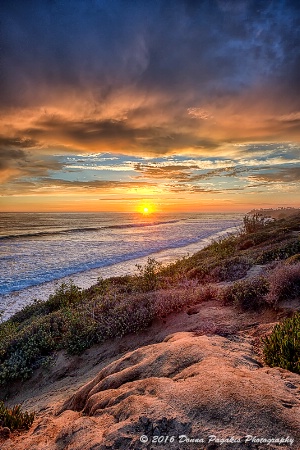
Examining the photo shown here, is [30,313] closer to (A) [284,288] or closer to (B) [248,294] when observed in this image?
(B) [248,294]

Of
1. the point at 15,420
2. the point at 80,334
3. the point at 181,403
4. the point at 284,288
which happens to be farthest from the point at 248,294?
the point at 15,420

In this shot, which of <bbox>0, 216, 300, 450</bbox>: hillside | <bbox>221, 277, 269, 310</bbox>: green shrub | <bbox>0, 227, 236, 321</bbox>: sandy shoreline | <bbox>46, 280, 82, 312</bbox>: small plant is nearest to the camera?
<bbox>0, 216, 300, 450</bbox>: hillside

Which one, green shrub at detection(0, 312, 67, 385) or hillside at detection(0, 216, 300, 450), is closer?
hillside at detection(0, 216, 300, 450)

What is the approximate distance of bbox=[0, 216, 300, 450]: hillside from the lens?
123 inches

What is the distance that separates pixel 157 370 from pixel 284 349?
2107 mm

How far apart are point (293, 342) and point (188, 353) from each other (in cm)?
172

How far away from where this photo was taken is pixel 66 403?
529 cm

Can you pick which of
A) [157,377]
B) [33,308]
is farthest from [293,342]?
[33,308]

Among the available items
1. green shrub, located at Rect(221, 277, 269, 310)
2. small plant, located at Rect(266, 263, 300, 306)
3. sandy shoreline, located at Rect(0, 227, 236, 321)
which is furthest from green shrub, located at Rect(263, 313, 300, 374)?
sandy shoreline, located at Rect(0, 227, 236, 321)

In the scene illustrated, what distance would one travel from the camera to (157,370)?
4.54m

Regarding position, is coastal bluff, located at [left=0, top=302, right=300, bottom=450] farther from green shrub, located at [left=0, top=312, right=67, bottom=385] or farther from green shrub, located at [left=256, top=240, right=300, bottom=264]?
green shrub, located at [left=256, top=240, right=300, bottom=264]

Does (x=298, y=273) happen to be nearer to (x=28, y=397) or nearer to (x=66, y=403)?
(x=66, y=403)

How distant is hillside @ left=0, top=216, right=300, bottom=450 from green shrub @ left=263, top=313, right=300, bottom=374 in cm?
14

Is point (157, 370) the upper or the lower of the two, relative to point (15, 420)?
upper
